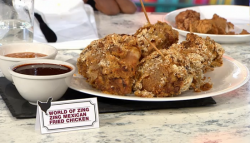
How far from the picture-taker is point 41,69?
4.78 feet

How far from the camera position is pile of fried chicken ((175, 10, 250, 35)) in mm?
2572

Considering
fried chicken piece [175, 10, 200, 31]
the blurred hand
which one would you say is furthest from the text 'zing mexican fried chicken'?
the blurred hand

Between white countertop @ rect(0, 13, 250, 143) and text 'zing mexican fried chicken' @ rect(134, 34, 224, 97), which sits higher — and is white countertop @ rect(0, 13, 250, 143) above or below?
below

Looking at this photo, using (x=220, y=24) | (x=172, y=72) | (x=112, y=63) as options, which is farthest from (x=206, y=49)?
(x=220, y=24)

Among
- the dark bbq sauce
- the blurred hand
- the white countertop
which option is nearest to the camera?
the white countertop

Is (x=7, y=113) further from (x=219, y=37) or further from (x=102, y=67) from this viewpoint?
(x=219, y=37)

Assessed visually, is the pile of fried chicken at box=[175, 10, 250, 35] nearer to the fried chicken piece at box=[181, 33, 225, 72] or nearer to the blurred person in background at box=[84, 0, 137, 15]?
the blurred person in background at box=[84, 0, 137, 15]

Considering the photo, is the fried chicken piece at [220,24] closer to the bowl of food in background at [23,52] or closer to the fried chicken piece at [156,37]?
the fried chicken piece at [156,37]

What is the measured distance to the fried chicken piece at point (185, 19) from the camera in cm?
271

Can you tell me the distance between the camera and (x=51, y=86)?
140 cm

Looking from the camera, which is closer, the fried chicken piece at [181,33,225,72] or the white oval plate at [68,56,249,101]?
the white oval plate at [68,56,249,101]

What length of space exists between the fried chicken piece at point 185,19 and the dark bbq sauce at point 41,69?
1411 mm

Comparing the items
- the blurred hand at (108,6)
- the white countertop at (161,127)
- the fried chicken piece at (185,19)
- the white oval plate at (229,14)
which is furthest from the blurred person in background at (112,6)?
the white countertop at (161,127)

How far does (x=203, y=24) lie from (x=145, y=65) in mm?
1183
